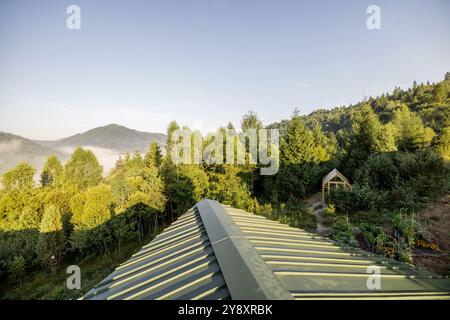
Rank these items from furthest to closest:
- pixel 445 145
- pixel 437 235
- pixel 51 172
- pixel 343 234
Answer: pixel 51 172 → pixel 445 145 → pixel 343 234 → pixel 437 235

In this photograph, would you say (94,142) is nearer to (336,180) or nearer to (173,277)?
(336,180)

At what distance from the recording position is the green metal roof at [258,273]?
227cm

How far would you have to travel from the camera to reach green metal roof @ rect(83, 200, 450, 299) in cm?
227

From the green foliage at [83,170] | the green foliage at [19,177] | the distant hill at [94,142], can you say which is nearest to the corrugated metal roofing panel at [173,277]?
the green foliage at [83,170]

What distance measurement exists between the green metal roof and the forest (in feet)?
25.6

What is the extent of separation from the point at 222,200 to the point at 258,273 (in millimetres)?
16411

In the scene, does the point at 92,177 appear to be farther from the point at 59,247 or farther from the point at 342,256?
the point at 342,256

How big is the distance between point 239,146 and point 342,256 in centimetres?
1859

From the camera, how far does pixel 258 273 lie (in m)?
2.35

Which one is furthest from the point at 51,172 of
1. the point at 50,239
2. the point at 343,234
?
the point at 343,234

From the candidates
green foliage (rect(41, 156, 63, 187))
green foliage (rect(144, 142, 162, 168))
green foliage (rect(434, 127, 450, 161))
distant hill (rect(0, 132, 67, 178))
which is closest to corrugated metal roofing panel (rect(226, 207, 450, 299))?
green foliage (rect(434, 127, 450, 161))

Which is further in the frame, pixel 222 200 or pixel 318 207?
pixel 222 200

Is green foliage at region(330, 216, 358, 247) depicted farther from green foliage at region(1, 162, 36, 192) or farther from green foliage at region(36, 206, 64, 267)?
green foliage at region(1, 162, 36, 192)
